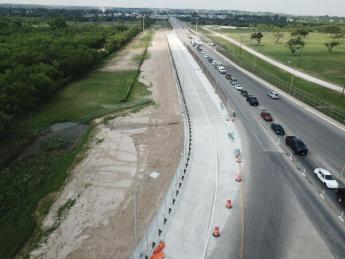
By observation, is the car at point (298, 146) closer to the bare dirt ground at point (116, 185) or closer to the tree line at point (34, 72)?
the bare dirt ground at point (116, 185)

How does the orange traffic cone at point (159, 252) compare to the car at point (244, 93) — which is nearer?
the orange traffic cone at point (159, 252)

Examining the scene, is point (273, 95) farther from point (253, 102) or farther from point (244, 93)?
point (253, 102)

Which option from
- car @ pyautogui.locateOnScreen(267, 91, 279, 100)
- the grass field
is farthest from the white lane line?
the grass field

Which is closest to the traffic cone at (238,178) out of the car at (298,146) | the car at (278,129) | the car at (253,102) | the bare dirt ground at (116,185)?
the bare dirt ground at (116,185)

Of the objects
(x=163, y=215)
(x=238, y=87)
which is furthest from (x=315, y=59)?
(x=163, y=215)

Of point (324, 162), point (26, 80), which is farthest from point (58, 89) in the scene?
point (324, 162)
